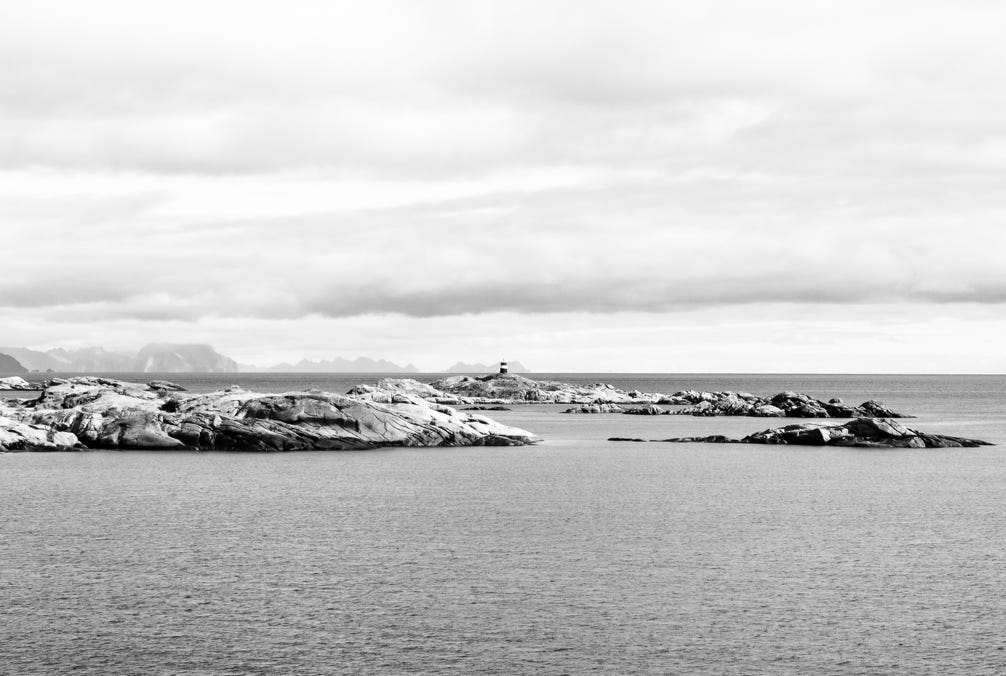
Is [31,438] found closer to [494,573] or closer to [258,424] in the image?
[258,424]

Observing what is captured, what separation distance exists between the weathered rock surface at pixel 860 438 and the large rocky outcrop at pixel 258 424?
22553 millimetres

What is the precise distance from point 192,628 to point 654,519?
77.2 ft

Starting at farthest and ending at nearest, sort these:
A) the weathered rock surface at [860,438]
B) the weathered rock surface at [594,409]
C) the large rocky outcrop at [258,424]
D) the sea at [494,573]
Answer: the weathered rock surface at [594,409] → the weathered rock surface at [860,438] → the large rocky outcrop at [258,424] → the sea at [494,573]

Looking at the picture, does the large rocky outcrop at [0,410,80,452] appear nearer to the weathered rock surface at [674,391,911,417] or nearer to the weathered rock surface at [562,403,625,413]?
the weathered rock surface at [562,403,625,413]

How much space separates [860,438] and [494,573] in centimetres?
6474

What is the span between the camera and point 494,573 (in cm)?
3141

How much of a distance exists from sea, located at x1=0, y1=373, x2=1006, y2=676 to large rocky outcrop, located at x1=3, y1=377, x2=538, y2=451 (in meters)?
15.4

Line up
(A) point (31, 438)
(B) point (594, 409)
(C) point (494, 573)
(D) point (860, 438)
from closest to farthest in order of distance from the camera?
1. (C) point (494, 573)
2. (A) point (31, 438)
3. (D) point (860, 438)
4. (B) point (594, 409)

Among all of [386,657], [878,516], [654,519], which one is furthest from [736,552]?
[386,657]

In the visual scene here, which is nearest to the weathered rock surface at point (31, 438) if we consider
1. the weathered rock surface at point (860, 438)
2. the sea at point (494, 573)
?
the sea at point (494, 573)

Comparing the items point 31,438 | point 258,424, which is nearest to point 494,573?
point 258,424

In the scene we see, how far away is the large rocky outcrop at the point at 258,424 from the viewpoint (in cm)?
7738

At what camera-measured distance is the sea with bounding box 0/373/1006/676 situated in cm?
2286

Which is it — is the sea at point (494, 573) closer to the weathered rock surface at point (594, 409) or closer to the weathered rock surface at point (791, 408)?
the weathered rock surface at point (791, 408)
